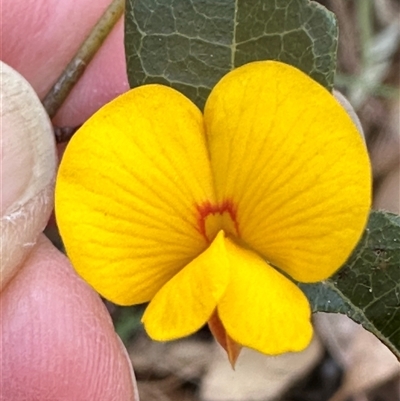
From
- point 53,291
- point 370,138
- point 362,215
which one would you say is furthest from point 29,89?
point 370,138

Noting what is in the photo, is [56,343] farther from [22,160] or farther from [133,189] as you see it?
[133,189]

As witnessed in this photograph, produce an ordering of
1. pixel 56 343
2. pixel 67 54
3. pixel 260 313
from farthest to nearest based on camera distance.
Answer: pixel 67 54 → pixel 56 343 → pixel 260 313

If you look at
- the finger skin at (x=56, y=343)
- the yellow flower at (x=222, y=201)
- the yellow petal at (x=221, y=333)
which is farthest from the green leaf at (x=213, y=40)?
the finger skin at (x=56, y=343)

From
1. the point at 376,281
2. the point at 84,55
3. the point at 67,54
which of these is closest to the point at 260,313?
the point at 376,281

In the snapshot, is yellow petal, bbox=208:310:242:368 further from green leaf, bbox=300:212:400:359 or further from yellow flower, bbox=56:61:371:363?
green leaf, bbox=300:212:400:359

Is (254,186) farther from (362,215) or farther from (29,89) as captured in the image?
(29,89)
